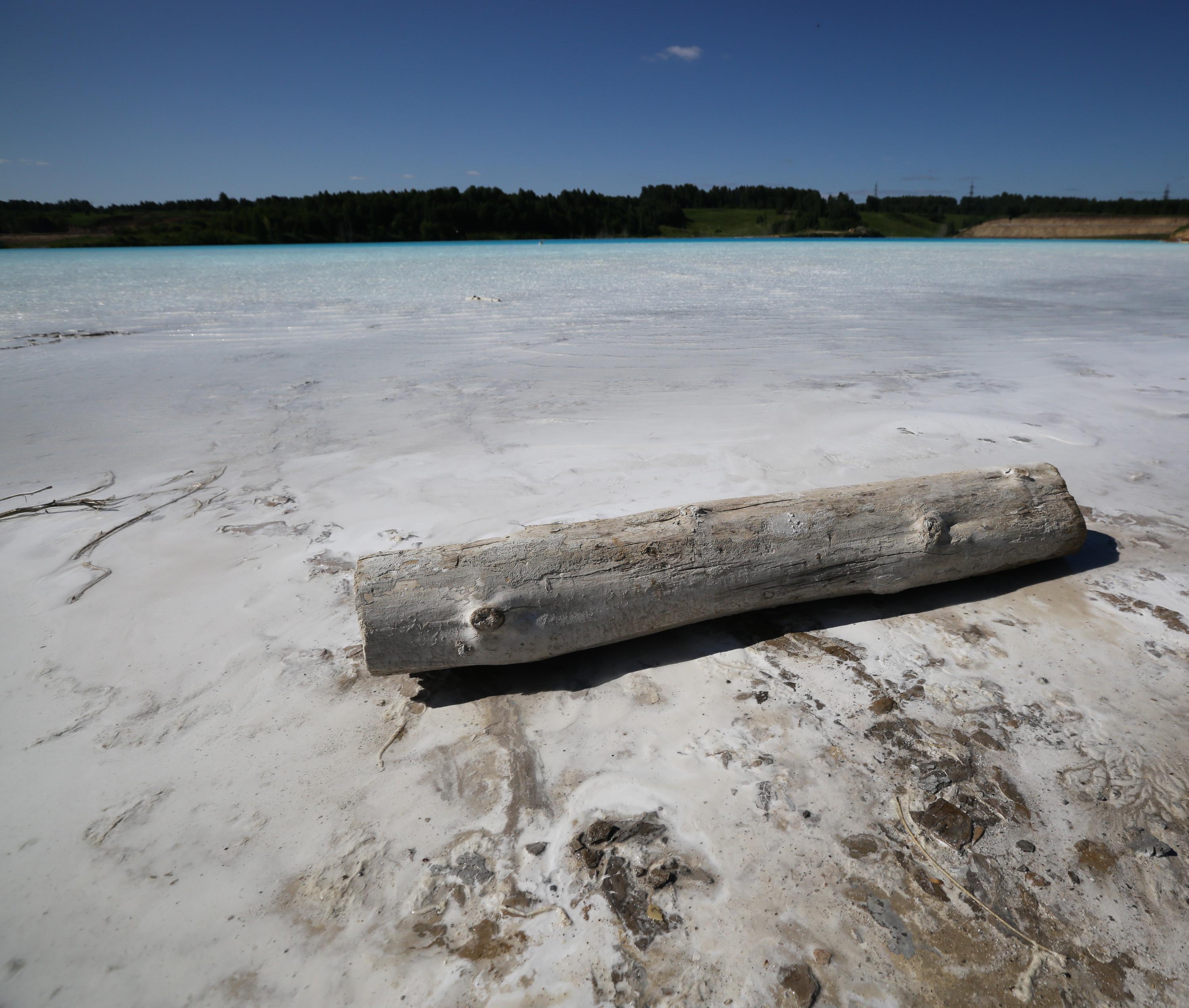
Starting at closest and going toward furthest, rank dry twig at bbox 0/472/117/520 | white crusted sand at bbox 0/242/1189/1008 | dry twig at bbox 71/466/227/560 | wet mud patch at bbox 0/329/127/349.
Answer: white crusted sand at bbox 0/242/1189/1008 → dry twig at bbox 71/466/227/560 → dry twig at bbox 0/472/117/520 → wet mud patch at bbox 0/329/127/349

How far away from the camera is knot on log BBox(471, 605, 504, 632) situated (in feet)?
7.92

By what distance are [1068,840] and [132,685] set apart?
3557 mm

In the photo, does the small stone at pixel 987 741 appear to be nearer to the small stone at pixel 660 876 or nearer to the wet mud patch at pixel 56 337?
the small stone at pixel 660 876

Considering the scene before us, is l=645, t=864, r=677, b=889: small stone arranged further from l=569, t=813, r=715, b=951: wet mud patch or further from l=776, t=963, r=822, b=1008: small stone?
l=776, t=963, r=822, b=1008: small stone

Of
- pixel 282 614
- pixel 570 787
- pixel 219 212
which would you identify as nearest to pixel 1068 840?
pixel 570 787

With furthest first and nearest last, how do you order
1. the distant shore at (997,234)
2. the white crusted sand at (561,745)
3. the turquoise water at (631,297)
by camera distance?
the distant shore at (997,234)
the turquoise water at (631,297)
the white crusted sand at (561,745)

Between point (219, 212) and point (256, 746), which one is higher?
point (219, 212)

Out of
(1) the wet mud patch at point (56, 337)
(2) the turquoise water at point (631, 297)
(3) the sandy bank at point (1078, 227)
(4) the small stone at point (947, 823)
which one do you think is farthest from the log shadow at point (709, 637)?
(3) the sandy bank at point (1078, 227)

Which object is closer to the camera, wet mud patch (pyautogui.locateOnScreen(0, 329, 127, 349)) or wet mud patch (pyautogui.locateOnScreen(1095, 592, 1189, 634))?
wet mud patch (pyautogui.locateOnScreen(1095, 592, 1189, 634))

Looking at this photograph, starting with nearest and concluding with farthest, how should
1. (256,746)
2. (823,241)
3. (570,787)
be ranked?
1. (570,787)
2. (256,746)
3. (823,241)

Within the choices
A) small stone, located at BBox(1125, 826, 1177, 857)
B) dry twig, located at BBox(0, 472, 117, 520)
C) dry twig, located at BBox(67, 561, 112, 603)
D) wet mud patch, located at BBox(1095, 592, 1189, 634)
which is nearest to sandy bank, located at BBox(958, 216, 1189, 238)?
wet mud patch, located at BBox(1095, 592, 1189, 634)

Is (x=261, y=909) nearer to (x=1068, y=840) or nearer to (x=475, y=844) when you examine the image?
(x=475, y=844)

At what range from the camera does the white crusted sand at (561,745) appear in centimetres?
163

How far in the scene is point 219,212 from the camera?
7538cm
